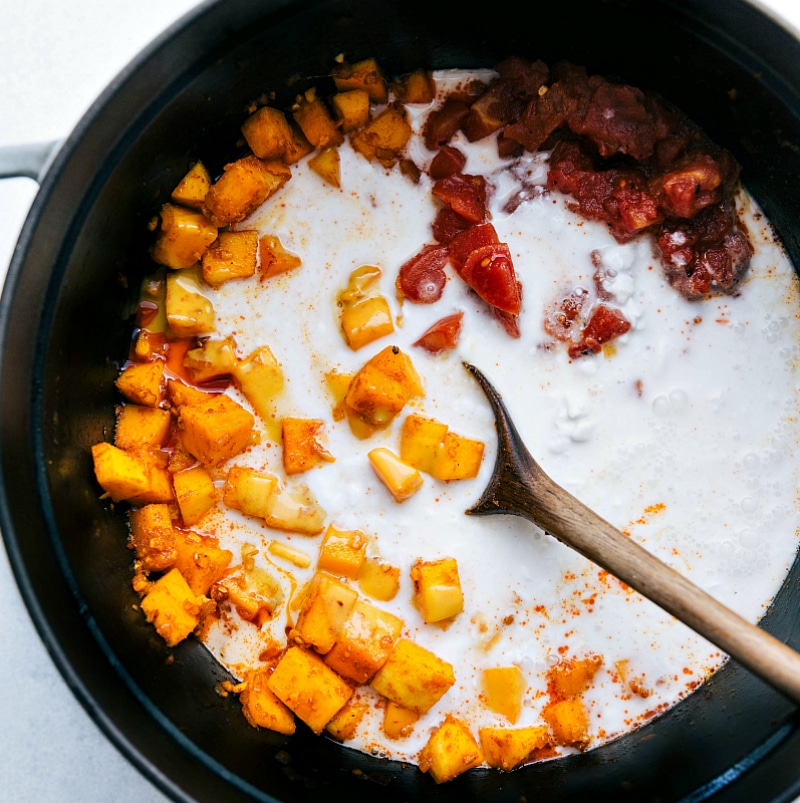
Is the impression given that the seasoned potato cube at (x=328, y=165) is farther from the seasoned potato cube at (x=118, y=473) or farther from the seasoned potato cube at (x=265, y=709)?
the seasoned potato cube at (x=265, y=709)

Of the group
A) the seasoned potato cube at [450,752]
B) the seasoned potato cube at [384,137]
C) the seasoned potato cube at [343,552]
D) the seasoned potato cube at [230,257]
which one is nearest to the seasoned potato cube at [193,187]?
the seasoned potato cube at [230,257]

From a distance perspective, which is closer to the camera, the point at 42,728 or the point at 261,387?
the point at 42,728

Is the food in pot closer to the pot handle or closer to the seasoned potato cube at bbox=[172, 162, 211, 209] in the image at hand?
the seasoned potato cube at bbox=[172, 162, 211, 209]

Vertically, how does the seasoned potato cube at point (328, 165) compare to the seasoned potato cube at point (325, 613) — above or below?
above

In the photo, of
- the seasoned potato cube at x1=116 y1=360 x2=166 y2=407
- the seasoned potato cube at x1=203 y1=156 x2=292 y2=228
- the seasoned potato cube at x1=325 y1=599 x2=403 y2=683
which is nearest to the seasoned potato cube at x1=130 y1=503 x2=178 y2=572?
the seasoned potato cube at x1=116 y1=360 x2=166 y2=407

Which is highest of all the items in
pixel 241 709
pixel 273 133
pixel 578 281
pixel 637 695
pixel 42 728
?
pixel 578 281

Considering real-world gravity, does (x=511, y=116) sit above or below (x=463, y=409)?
above

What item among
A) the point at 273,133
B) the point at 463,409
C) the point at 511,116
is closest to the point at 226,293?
the point at 273,133

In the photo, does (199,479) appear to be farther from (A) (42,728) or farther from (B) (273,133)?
(B) (273,133)
